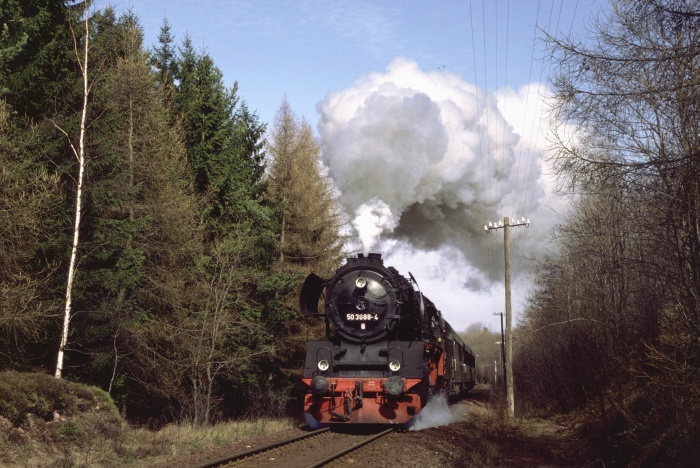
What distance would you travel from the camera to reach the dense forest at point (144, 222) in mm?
15156

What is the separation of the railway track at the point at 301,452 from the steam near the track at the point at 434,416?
1.38 metres

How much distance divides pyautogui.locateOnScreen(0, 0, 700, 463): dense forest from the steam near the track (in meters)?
3.76

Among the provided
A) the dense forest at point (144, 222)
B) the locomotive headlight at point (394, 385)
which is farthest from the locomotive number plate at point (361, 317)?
the dense forest at point (144, 222)

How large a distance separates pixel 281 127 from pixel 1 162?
15824 mm

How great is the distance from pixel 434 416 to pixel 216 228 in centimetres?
1068

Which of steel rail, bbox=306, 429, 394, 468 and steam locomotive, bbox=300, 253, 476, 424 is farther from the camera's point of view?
steam locomotive, bbox=300, 253, 476, 424

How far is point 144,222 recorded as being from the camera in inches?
706

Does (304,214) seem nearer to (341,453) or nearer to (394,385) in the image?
(394,385)

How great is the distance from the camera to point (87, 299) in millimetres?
17344

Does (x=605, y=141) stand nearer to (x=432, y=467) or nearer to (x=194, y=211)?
(x=432, y=467)

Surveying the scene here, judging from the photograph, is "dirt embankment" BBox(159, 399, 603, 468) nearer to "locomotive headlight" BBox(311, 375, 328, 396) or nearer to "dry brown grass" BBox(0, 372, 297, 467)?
"dry brown grass" BBox(0, 372, 297, 467)

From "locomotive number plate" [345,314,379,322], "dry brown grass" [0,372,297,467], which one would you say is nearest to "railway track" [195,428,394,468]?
"dry brown grass" [0,372,297,467]

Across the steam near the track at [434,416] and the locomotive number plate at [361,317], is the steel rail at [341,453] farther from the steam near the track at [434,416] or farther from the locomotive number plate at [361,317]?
the locomotive number plate at [361,317]

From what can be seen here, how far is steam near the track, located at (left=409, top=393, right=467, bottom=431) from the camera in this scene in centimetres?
1582
